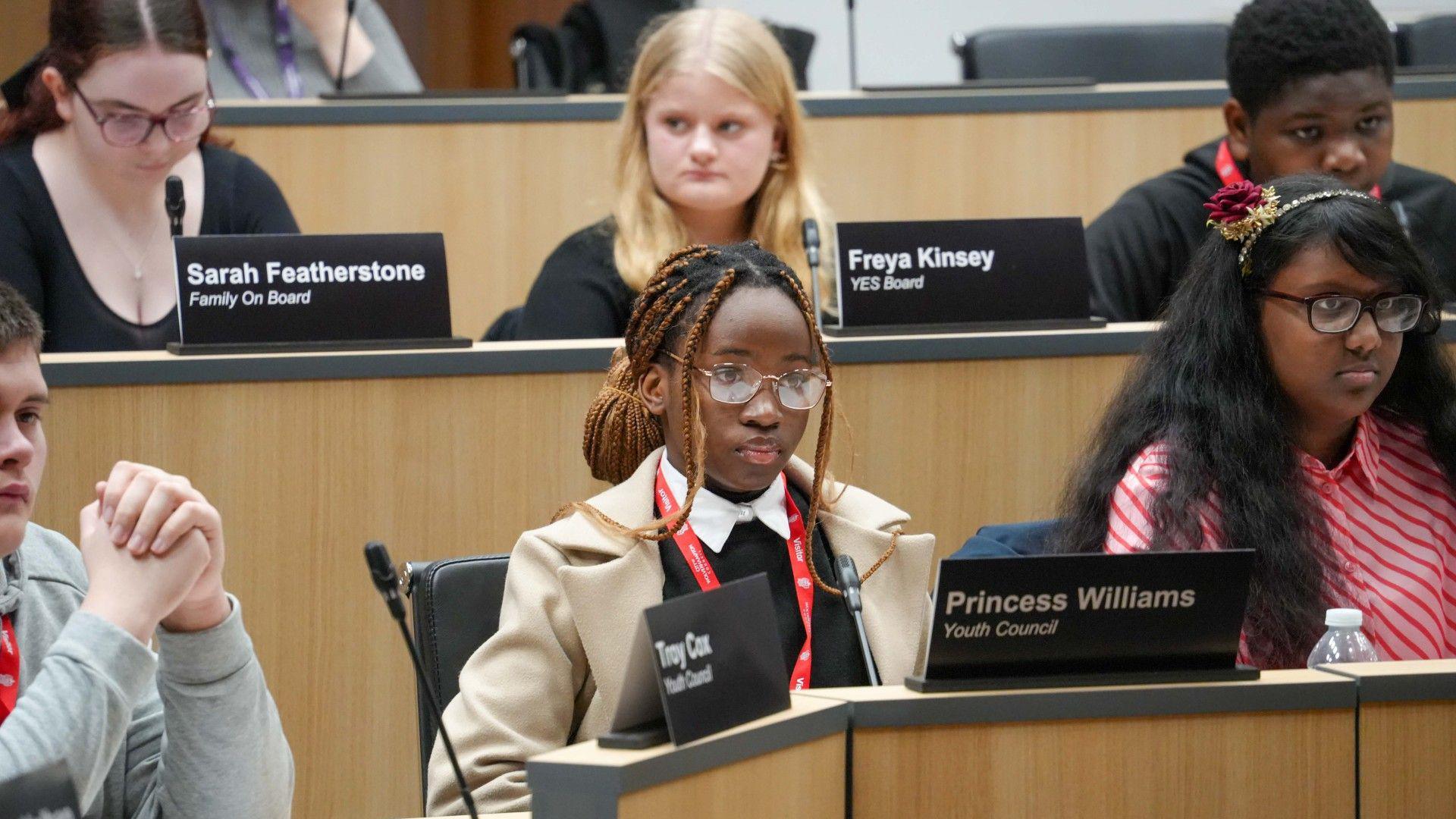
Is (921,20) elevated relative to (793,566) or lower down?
elevated

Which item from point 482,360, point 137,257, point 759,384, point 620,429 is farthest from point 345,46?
point 759,384

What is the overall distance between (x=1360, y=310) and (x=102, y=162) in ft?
6.76

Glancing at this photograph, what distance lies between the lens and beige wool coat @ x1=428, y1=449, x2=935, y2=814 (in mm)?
1896

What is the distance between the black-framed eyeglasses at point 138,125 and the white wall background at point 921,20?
3904mm

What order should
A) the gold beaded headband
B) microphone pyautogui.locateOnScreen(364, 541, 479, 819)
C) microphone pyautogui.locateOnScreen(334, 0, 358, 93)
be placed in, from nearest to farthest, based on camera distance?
microphone pyautogui.locateOnScreen(364, 541, 479, 819), the gold beaded headband, microphone pyautogui.locateOnScreen(334, 0, 358, 93)

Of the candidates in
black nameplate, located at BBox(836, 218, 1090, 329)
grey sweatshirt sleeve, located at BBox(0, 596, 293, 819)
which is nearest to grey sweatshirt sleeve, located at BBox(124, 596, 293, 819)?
grey sweatshirt sleeve, located at BBox(0, 596, 293, 819)

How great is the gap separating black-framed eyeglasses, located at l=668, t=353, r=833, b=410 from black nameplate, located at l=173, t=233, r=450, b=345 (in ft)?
2.90

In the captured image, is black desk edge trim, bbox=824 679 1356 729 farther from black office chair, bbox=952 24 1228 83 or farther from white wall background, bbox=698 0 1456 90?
white wall background, bbox=698 0 1456 90

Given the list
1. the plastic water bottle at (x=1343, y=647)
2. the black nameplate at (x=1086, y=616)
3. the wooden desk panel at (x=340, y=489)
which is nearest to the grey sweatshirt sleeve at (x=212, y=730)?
the black nameplate at (x=1086, y=616)

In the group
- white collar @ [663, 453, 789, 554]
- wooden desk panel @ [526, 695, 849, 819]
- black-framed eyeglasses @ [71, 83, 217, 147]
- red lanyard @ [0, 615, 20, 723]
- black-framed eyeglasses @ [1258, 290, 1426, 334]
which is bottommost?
wooden desk panel @ [526, 695, 849, 819]

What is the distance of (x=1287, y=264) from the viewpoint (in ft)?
7.44

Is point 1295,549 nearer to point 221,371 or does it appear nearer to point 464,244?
point 221,371

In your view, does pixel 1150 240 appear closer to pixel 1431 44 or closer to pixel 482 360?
pixel 482 360

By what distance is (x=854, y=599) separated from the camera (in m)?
2.00
